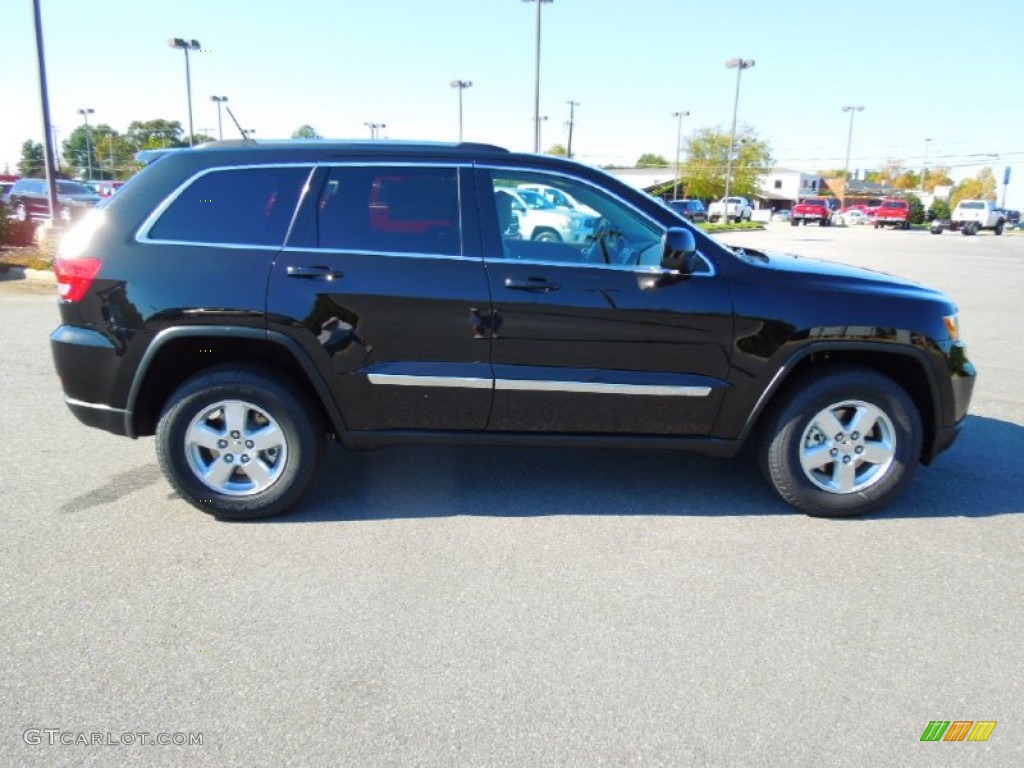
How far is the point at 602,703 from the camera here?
102 inches

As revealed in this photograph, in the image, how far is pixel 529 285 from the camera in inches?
148

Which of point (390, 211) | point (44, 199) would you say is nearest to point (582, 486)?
point (390, 211)

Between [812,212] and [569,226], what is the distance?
58.2m

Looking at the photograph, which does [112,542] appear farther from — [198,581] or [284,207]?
[284,207]

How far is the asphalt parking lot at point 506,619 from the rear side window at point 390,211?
1.41 meters

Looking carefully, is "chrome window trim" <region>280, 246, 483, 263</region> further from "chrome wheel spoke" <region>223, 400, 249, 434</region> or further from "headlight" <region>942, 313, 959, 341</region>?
"headlight" <region>942, 313, 959, 341</region>

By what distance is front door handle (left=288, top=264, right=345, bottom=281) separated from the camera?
3.73 m

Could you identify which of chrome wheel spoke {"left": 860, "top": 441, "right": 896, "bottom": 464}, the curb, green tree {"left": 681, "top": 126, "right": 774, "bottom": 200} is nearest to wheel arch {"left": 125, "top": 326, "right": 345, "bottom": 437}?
chrome wheel spoke {"left": 860, "top": 441, "right": 896, "bottom": 464}

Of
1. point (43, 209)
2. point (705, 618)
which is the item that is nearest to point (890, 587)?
point (705, 618)

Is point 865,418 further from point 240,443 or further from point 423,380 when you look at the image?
point 240,443

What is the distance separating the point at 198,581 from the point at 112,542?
653mm

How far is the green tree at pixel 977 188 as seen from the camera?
116588 mm

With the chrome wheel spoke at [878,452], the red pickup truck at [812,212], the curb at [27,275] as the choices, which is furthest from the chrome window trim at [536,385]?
the red pickup truck at [812,212]

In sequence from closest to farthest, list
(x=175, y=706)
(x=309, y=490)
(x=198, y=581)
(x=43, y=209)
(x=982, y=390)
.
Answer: (x=175, y=706) → (x=198, y=581) → (x=309, y=490) → (x=982, y=390) → (x=43, y=209)
